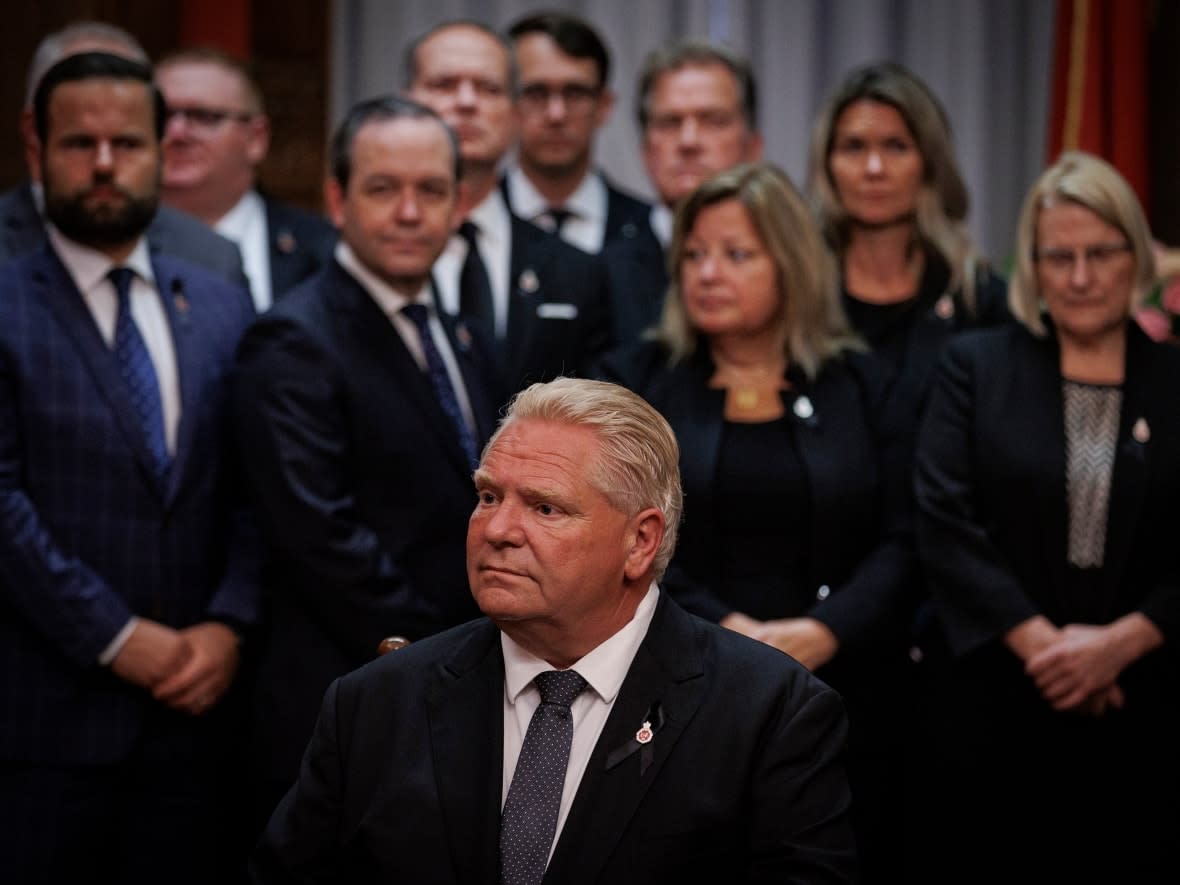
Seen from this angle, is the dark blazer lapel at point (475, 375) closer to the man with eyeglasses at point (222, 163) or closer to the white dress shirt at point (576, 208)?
the man with eyeglasses at point (222, 163)

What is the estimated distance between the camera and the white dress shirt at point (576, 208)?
15.1 feet

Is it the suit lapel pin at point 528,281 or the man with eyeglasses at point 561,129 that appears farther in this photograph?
the man with eyeglasses at point 561,129

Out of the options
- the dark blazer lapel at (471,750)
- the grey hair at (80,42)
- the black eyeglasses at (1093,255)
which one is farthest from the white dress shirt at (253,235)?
the dark blazer lapel at (471,750)

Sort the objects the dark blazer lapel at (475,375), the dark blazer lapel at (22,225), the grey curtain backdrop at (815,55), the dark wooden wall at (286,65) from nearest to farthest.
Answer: the dark blazer lapel at (475,375)
the dark blazer lapel at (22,225)
the dark wooden wall at (286,65)
the grey curtain backdrop at (815,55)

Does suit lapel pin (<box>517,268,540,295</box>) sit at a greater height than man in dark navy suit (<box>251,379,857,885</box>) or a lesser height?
greater

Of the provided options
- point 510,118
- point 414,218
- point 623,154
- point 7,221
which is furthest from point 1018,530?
point 623,154

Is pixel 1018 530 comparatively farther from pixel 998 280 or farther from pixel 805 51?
pixel 805 51

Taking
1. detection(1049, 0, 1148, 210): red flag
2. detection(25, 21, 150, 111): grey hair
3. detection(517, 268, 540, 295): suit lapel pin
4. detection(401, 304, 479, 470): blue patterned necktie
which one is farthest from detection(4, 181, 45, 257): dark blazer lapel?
detection(1049, 0, 1148, 210): red flag

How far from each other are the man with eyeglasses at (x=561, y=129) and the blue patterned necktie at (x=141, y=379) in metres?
1.51

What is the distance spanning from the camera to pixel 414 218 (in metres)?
3.42

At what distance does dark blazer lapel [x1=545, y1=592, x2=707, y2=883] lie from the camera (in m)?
2.20

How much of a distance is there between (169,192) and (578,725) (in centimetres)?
269

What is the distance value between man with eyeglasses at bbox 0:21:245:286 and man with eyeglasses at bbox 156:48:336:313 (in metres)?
0.30

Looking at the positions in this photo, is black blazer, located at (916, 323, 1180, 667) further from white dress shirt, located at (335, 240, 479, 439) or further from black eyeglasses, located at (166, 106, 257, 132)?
black eyeglasses, located at (166, 106, 257, 132)
